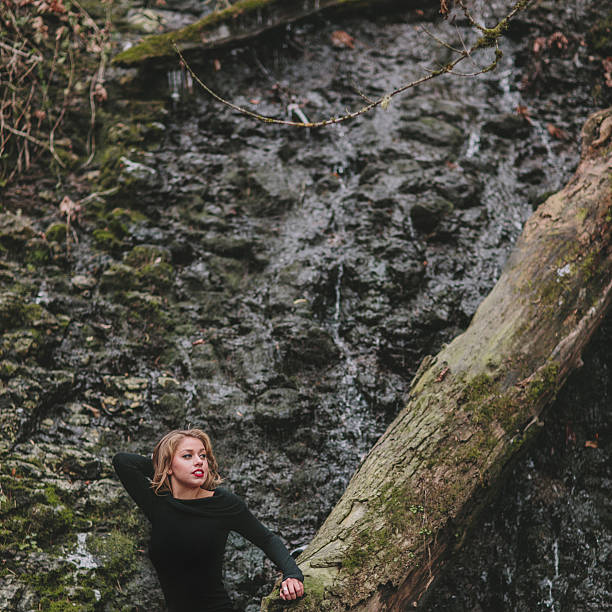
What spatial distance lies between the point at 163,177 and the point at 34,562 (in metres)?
3.60

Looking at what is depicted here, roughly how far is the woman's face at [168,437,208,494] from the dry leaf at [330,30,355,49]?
5.71 meters

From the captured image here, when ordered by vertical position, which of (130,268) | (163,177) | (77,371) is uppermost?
(163,177)

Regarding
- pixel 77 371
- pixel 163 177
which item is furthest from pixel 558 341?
pixel 163 177

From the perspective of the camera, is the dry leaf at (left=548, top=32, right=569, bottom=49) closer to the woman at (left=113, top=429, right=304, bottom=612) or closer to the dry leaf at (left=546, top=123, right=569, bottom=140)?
the dry leaf at (left=546, top=123, right=569, bottom=140)

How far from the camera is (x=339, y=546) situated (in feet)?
8.50

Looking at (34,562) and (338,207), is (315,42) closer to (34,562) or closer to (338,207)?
(338,207)

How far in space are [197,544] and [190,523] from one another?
0.10 meters

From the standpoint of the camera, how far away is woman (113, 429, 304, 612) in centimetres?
249

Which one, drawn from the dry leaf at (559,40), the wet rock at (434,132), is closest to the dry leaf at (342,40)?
the wet rock at (434,132)

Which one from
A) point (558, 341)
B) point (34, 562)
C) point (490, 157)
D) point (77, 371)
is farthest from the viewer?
point (490, 157)

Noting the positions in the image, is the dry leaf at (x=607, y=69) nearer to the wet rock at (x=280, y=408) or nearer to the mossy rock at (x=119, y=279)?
the wet rock at (x=280, y=408)

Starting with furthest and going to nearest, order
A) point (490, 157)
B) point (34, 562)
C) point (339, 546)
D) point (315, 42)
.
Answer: point (315, 42) < point (490, 157) < point (34, 562) < point (339, 546)

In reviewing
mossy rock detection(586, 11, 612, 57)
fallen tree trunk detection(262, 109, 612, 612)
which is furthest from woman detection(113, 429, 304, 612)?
mossy rock detection(586, 11, 612, 57)

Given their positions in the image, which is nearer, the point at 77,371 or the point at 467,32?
the point at 77,371
